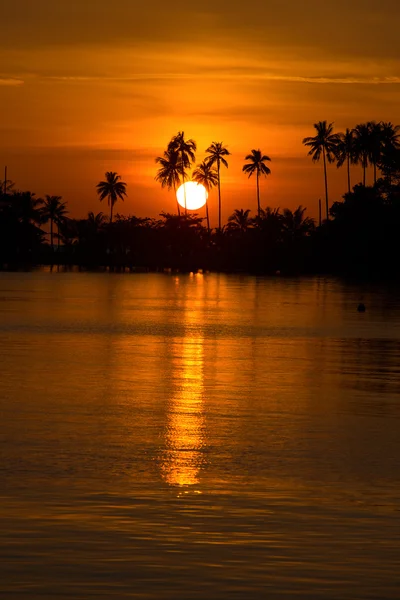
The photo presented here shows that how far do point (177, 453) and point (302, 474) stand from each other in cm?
198

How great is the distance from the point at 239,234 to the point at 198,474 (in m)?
145

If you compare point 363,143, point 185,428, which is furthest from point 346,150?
point 185,428

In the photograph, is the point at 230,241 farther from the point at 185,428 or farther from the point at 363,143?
the point at 185,428

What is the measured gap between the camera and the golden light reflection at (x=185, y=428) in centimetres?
1337

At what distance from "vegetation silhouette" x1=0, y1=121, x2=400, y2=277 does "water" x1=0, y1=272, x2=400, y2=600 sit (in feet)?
308

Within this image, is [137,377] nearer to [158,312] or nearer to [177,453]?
[177,453]

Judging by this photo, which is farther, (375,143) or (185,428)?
(375,143)

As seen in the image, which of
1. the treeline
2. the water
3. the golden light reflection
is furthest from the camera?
the treeline

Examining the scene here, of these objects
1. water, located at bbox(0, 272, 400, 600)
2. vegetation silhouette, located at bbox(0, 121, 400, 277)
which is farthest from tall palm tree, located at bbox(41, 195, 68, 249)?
water, located at bbox(0, 272, 400, 600)

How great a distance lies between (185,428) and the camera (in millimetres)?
16844

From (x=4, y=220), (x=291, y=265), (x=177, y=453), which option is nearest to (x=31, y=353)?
(x=177, y=453)

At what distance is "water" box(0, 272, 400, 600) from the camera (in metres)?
9.02

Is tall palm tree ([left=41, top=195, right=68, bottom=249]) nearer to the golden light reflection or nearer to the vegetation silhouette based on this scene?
the vegetation silhouette

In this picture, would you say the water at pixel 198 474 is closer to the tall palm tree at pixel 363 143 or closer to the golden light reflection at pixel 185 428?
the golden light reflection at pixel 185 428
